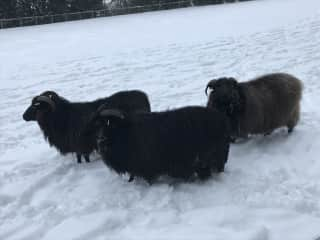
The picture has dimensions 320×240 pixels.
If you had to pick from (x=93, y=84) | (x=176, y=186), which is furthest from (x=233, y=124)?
(x=93, y=84)

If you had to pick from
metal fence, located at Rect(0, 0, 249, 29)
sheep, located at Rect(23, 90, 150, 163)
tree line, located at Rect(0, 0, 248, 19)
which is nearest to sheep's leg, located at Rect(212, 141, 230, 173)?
sheep, located at Rect(23, 90, 150, 163)

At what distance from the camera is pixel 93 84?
41.9 ft

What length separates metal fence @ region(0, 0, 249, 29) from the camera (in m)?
37.5

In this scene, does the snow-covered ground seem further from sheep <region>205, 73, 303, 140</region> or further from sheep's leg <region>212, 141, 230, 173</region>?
sheep <region>205, 73, 303, 140</region>

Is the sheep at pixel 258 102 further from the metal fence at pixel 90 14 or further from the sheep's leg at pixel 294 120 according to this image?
the metal fence at pixel 90 14

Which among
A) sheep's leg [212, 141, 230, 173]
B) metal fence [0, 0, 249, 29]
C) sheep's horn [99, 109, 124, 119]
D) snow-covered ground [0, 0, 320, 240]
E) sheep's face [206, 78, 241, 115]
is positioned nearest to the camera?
snow-covered ground [0, 0, 320, 240]

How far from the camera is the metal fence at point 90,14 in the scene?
37.5 meters

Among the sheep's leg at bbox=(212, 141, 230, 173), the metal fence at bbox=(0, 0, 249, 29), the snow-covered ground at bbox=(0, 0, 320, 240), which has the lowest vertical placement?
the snow-covered ground at bbox=(0, 0, 320, 240)

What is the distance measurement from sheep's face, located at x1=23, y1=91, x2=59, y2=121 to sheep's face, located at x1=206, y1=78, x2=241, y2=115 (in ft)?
7.67

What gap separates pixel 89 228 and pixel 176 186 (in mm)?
1281

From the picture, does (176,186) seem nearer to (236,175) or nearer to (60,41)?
(236,175)

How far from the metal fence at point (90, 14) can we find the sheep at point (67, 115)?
3277 cm

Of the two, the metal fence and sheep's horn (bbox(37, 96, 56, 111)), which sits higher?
the metal fence

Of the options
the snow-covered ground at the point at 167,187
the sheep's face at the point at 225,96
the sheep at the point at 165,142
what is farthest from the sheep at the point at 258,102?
the sheep at the point at 165,142
